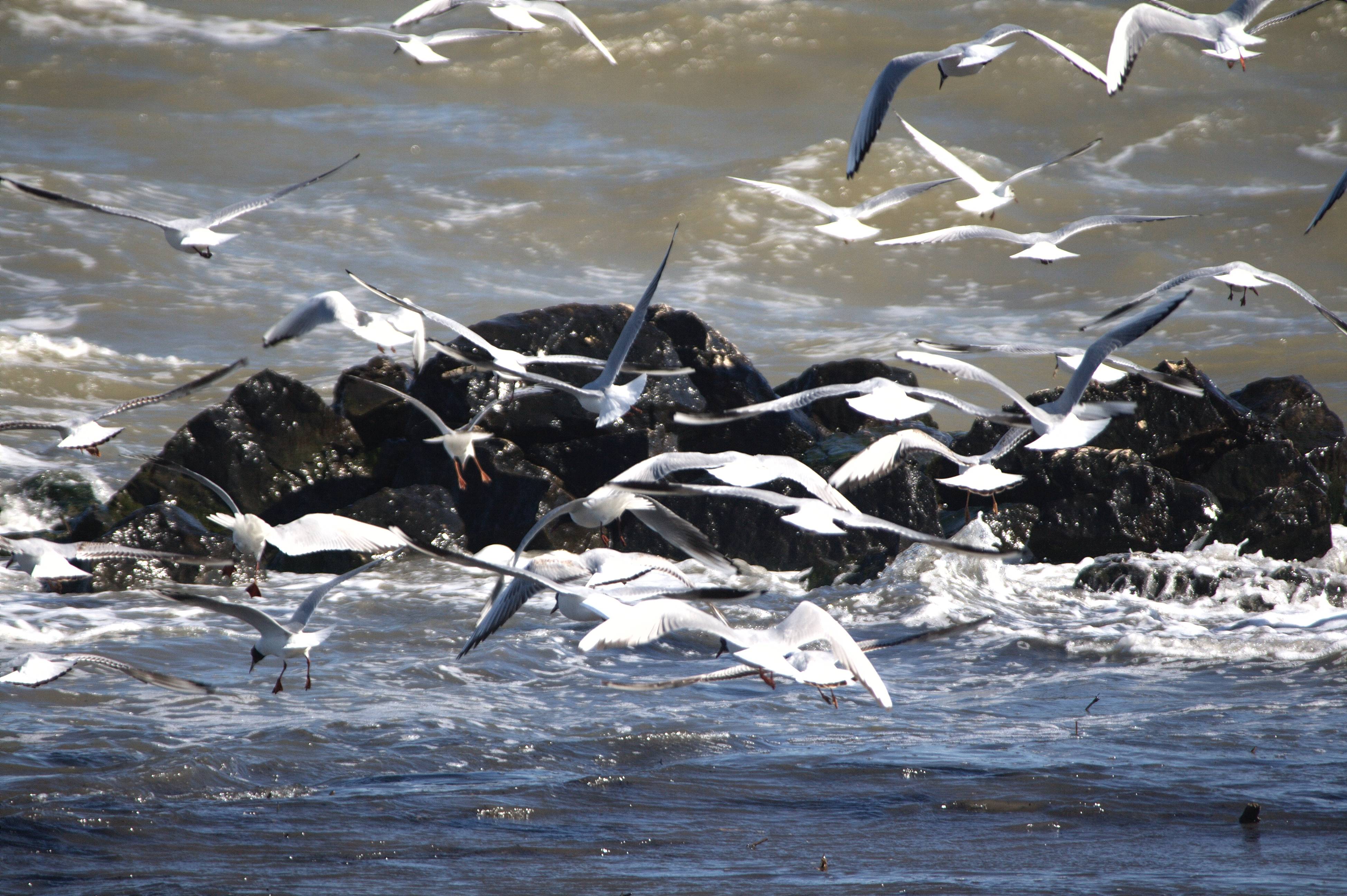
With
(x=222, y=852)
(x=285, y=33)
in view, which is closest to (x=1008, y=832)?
(x=222, y=852)

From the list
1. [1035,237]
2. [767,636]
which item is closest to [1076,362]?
[1035,237]

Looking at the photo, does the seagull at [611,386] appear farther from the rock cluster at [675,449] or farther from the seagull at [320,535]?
the rock cluster at [675,449]

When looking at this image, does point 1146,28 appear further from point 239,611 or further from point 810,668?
point 239,611

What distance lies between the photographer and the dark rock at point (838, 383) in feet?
35.1

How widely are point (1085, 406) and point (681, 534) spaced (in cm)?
196

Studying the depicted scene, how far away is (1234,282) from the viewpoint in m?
6.51

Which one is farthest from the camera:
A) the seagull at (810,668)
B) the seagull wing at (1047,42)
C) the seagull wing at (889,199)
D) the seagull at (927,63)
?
the seagull wing at (889,199)

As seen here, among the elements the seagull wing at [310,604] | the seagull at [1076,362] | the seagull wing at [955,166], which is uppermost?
the seagull wing at [955,166]

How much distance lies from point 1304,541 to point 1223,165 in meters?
16.9

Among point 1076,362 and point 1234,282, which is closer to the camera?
point 1234,282

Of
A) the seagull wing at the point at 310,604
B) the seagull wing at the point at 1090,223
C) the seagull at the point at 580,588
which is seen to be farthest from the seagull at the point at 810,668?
the seagull wing at the point at 1090,223

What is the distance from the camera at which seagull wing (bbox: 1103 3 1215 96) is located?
707cm

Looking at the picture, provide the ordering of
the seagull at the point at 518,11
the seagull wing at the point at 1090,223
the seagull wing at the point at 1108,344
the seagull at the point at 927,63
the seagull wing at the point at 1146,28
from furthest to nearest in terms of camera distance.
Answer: the seagull at the point at 518,11 → the seagull wing at the point at 1090,223 → the seagull wing at the point at 1146,28 → the seagull at the point at 927,63 → the seagull wing at the point at 1108,344

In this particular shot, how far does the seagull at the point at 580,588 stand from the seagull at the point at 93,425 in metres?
1.84
